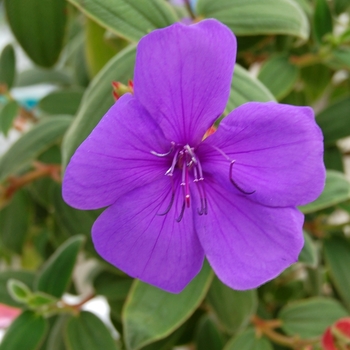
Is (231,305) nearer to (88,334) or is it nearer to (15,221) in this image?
(88,334)

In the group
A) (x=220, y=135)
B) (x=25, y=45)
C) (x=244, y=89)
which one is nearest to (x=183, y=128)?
(x=220, y=135)

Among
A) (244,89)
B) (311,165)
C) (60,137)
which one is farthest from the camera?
(60,137)

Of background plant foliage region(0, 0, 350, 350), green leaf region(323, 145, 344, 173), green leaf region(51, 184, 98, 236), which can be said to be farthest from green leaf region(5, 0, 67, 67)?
green leaf region(323, 145, 344, 173)

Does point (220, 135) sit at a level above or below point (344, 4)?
above

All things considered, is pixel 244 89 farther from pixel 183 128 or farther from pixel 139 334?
pixel 139 334

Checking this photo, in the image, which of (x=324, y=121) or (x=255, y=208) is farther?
(x=324, y=121)

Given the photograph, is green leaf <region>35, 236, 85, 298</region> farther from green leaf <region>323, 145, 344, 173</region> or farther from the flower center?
green leaf <region>323, 145, 344, 173</region>

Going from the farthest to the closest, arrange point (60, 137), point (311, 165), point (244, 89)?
point (60, 137), point (244, 89), point (311, 165)

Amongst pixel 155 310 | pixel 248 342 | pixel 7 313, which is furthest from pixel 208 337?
pixel 7 313
